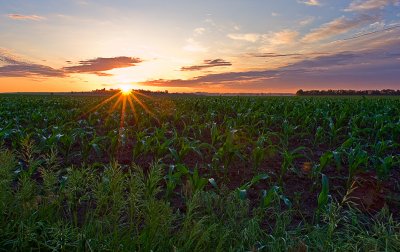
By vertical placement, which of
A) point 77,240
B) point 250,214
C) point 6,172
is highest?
point 6,172

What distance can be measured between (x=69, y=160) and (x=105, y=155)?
23.4 inches

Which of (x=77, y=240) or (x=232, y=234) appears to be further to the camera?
(x=232, y=234)

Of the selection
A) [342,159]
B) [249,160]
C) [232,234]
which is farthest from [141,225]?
[342,159]

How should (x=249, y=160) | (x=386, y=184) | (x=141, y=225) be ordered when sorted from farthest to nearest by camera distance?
(x=249, y=160) → (x=386, y=184) → (x=141, y=225)

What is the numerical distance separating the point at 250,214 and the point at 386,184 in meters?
2.23

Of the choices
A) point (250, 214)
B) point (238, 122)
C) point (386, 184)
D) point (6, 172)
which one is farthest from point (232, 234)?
point (238, 122)

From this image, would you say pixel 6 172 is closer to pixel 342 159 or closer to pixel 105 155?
pixel 105 155

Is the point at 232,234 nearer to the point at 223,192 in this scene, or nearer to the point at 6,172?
the point at 223,192

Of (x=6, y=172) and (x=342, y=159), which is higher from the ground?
(x=6, y=172)

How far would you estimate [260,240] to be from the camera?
2971 millimetres

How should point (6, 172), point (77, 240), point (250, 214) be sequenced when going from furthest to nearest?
point (250, 214)
point (6, 172)
point (77, 240)

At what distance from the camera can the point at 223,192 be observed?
3834 mm

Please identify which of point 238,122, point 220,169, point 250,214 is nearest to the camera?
point 250,214

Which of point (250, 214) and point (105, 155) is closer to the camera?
point (250, 214)
